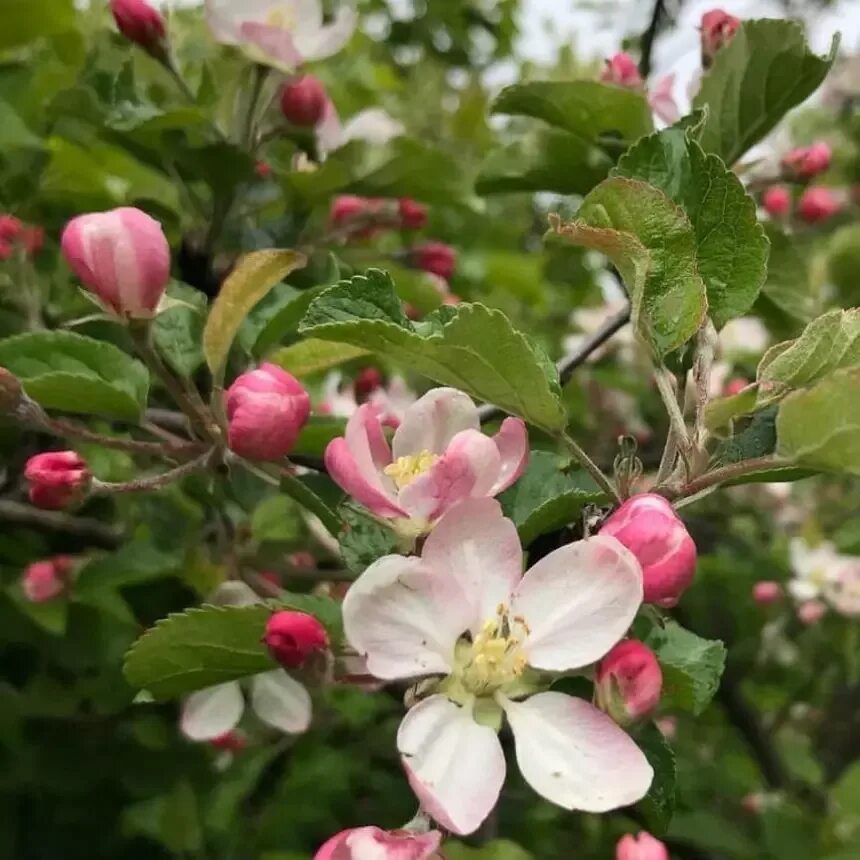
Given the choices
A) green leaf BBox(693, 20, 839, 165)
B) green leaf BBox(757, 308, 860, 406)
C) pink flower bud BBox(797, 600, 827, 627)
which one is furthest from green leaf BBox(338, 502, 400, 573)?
pink flower bud BBox(797, 600, 827, 627)

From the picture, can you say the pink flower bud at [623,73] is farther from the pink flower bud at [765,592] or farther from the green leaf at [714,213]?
the pink flower bud at [765,592]

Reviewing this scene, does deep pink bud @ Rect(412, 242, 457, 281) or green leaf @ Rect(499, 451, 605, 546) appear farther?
deep pink bud @ Rect(412, 242, 457, 281)

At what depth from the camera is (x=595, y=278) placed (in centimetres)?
220

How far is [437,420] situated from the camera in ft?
2.25

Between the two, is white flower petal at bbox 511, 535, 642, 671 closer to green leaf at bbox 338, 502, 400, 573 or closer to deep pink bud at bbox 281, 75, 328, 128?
green leaf at bbox 338, 502, 400, 573

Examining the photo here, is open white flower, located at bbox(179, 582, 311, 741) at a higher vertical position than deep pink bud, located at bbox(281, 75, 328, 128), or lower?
lower

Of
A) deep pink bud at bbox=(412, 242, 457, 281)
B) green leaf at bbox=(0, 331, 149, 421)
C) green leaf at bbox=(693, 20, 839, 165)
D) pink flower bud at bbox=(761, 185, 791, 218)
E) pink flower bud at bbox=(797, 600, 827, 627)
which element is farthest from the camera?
pink flower bud at bbox=(797, 600, 827, 627)

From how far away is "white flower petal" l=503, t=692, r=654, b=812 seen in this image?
0.56 m

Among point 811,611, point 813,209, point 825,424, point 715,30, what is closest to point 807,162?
point 715,30

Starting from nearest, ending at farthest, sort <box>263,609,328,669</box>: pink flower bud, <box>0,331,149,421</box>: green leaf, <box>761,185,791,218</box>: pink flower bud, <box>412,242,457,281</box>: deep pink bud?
<box>263,609,328,669</box>: pink flower bud
<box>0,331,149,421</box>: green leaf
<box>412,242,457,281</box>: deep pink bud
<box>761,185,791,218</box>: pink flower bud

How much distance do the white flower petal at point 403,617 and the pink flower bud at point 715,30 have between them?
25.8 inches

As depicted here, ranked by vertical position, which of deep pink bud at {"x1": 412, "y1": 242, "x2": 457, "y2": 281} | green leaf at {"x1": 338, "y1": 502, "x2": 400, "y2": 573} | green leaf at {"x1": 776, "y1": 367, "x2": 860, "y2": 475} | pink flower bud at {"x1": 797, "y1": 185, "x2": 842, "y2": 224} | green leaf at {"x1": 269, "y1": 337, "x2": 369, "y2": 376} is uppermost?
green leaf at {"x1": 776, "y1": 367, "x2": 860, "y2": 475}

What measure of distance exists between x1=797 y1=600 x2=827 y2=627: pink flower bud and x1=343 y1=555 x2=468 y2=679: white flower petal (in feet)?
5.24

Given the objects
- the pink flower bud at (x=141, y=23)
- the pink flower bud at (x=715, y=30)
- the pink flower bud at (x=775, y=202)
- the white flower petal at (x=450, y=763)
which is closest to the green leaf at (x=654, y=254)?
the white flower petal at (x=450, y=763)
